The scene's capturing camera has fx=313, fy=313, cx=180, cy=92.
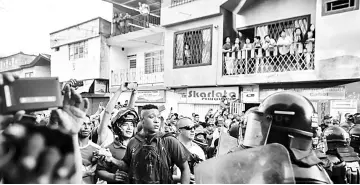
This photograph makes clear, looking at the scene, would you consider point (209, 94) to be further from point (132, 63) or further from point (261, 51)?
point (132, 63)

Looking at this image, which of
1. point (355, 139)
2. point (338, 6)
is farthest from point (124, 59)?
point (355, 139)

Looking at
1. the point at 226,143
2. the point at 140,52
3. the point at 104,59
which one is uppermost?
the point at 140,52

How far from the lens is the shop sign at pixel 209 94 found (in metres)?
13.1

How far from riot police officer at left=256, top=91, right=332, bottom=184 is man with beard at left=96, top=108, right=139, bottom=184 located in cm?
160

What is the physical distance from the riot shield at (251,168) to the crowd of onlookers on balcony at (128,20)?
1726 cm

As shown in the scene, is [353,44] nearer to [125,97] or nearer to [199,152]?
[199,152]

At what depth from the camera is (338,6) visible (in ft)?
34.0

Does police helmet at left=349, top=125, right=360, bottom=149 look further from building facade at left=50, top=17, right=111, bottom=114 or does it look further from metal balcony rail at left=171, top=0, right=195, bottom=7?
building facade at left=50, top=17, right=111, bottom=114

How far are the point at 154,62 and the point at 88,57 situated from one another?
4.65 metres

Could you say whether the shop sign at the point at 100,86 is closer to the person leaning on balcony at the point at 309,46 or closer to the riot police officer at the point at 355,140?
the person leaning on balcony at the point at 309,46

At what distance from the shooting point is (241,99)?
12.9 meters

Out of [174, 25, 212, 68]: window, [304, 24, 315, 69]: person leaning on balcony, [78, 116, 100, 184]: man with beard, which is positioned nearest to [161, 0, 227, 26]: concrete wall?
[174, 25, 212, 68]: window

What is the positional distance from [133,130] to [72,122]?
2.29m

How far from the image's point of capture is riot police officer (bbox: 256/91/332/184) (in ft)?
6.47
